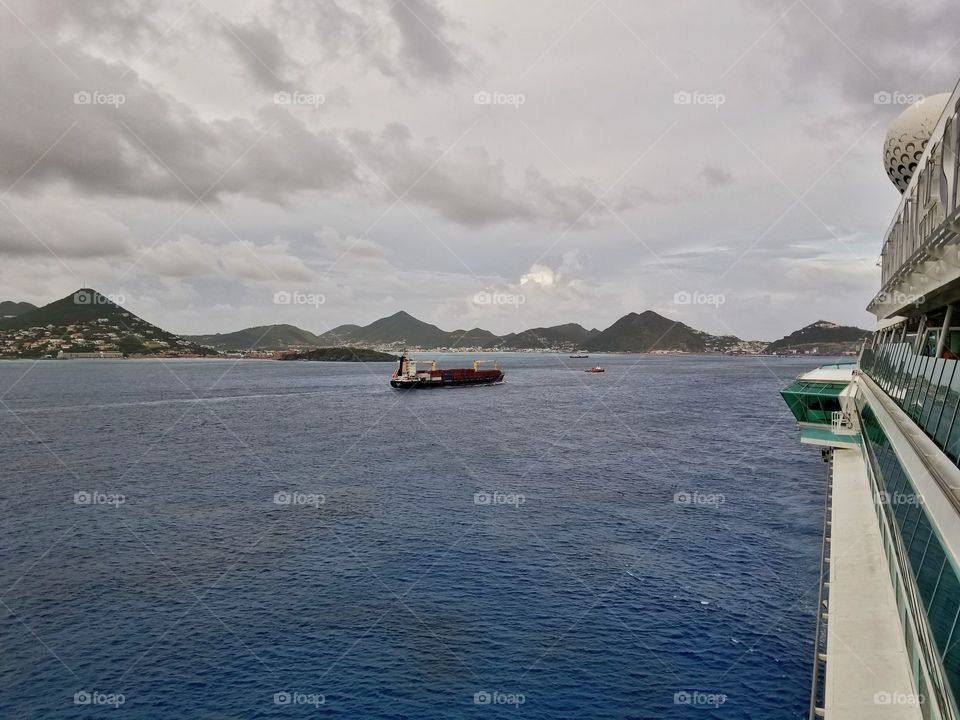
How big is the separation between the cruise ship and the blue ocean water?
5283 mm

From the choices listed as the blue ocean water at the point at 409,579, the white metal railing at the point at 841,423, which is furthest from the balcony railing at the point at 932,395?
the white metal railing at the point at 841,423

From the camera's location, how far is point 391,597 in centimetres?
2977

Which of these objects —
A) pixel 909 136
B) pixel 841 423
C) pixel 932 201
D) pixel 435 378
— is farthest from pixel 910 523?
pixel 435 378

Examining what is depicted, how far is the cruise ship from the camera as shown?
860cm

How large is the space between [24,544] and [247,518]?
13938 millimetres

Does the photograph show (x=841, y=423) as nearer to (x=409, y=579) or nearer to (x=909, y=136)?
(x=909, y=136)

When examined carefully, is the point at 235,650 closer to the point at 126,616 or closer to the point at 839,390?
the point at 126,616

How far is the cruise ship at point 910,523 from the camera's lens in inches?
339

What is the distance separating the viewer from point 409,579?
31875 millimetres

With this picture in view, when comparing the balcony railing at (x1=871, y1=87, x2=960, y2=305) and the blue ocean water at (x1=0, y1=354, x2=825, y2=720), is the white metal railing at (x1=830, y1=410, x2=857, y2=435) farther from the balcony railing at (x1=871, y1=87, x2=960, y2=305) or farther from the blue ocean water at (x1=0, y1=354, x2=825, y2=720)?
the balcony railing at (x1=871, y1=87, x2=960, y2=305)

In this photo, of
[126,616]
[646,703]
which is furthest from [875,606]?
[126,616]

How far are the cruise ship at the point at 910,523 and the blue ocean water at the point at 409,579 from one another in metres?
5.28

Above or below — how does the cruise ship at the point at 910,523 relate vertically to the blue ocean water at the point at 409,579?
above

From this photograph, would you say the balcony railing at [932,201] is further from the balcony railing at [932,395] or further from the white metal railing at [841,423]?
the white metal railing at [841,423]
